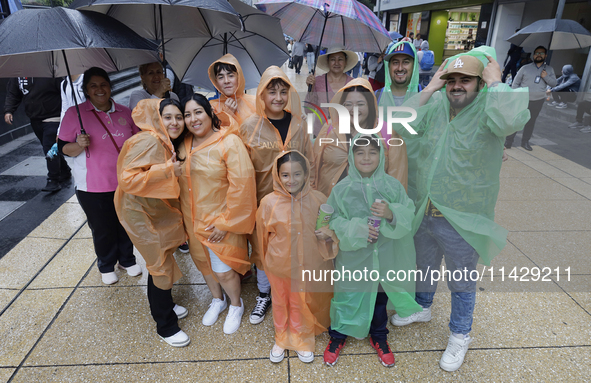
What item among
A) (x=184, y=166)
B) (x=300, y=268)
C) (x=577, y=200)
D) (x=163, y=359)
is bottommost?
(x=163, y=359)

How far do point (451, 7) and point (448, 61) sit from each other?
16.7m

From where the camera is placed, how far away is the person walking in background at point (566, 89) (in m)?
7.90

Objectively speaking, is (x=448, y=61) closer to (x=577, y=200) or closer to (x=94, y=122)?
(x=94, y=122)

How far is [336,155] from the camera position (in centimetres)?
238

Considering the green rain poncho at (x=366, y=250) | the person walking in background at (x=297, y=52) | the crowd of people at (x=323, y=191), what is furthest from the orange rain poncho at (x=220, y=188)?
the person walking in background at (x=297, y=52)

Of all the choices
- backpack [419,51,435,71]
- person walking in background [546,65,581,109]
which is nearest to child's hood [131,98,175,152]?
backpack [419,51,435,71]

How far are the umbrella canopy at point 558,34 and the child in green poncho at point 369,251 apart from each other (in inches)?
198

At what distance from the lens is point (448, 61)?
2.03m

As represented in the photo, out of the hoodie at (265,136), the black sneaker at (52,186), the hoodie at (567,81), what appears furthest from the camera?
the hoodie at (567,81)

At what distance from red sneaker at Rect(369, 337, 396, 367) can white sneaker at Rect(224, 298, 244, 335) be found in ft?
3.34

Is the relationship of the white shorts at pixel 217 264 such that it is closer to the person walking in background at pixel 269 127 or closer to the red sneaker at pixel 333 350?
the person walking in background at pixel 269 127

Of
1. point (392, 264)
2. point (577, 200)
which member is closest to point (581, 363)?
point (392, 264)

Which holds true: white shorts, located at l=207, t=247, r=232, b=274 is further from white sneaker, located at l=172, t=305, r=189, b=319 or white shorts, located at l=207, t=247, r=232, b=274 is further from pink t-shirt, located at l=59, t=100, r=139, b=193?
pink t-shirt, located at l=59, t=100, r=139, b=193

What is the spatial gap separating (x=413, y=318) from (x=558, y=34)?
531 cm
